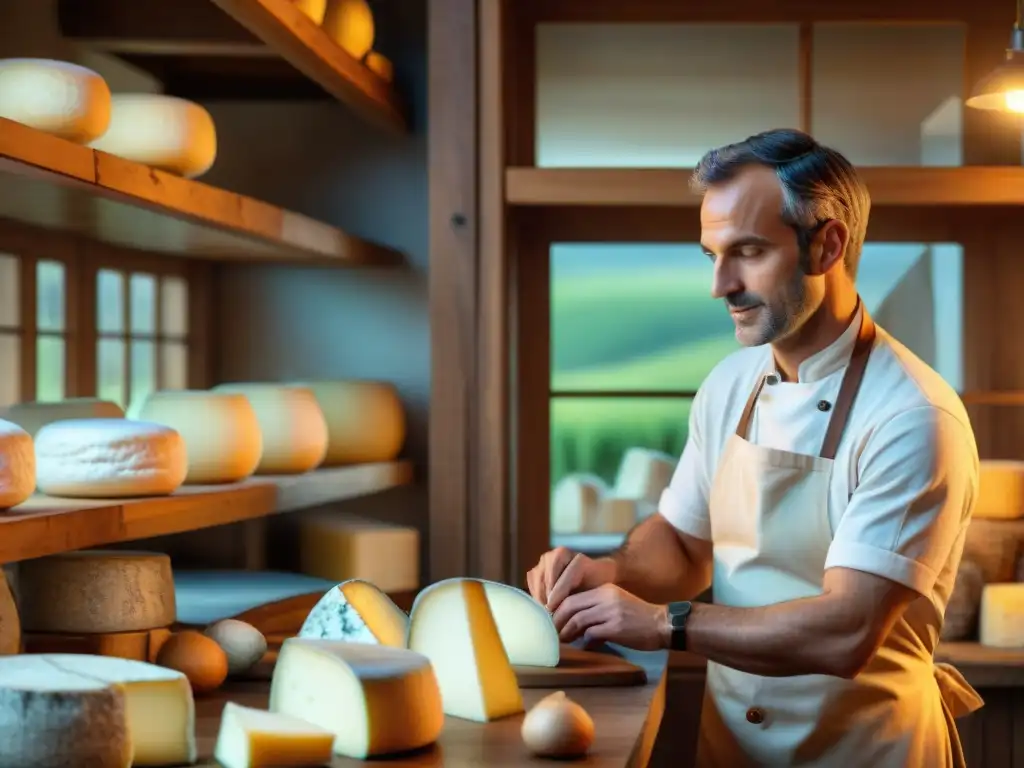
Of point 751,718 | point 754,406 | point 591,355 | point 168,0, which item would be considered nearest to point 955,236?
point 591,355

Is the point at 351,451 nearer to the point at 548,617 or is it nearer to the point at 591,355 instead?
the point at 591,355

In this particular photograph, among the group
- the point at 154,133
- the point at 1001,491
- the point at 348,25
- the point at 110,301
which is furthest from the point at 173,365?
the point at 1001,491

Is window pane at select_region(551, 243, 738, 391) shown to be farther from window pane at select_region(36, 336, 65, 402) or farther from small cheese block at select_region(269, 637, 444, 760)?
small cheese block at select_region(269, 637, 444, 760)

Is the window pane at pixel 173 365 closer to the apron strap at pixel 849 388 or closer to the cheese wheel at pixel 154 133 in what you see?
the cheese wheel at pixel 154 133

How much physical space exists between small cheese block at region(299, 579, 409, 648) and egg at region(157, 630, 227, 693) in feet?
0.49

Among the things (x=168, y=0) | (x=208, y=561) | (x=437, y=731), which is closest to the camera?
(x=437, y=731)

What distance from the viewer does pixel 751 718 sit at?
2.11m

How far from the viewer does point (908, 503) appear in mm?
1826

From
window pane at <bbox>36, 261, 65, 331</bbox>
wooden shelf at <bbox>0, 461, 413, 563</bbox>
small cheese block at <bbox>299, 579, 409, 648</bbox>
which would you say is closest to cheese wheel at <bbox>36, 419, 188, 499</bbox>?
wooden shelf at <bbox>0, 461, 413, 563</bbox>

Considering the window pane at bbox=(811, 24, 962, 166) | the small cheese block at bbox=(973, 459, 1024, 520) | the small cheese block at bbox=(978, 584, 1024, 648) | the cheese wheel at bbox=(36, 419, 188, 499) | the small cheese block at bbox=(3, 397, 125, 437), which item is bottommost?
the small cheese block at bbox=(978, 584, 1024, 648)

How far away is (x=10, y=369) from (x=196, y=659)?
2.70 ft

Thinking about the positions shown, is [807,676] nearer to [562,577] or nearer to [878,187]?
[562,577]

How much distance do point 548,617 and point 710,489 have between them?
32 centimetres

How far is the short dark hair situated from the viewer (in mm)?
1938
